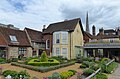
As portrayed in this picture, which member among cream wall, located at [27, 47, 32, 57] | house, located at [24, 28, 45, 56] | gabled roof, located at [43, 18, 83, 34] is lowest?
cream wall, located at [27, 47, 32, 57]

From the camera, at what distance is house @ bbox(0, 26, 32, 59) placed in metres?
27.5

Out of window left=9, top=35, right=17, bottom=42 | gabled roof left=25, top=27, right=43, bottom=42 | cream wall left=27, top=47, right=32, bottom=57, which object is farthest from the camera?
gabled roof left=25, top=27, right=43, bottom=42

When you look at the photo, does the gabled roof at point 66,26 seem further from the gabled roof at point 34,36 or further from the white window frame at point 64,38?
the gabled roof at point 34,36

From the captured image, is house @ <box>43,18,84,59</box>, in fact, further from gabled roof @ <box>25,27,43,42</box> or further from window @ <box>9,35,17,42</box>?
window @ <box>9,35,17,42</box>

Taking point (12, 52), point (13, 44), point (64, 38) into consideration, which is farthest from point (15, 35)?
point (64, 38)

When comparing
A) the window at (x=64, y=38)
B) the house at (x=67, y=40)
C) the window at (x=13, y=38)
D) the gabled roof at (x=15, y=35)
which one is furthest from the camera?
the window at (x=64, y=38)

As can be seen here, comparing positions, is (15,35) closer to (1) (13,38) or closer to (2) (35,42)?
(1) (13,38)

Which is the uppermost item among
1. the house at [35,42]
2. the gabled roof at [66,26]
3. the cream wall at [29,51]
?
the gabled roof at [66,26]

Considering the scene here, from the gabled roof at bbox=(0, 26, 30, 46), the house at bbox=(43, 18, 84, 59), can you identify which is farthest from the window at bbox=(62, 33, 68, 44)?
the gabled roof at bbox=(0, 26, 30, 46)

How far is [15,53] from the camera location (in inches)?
1147

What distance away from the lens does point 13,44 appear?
28469mm

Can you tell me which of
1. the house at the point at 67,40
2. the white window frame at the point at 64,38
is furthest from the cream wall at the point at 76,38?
the white window frame at the point at 64,38

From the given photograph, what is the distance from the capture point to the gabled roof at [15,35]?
91.9ft

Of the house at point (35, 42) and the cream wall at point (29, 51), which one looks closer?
the cream wall at point (29, 51)
